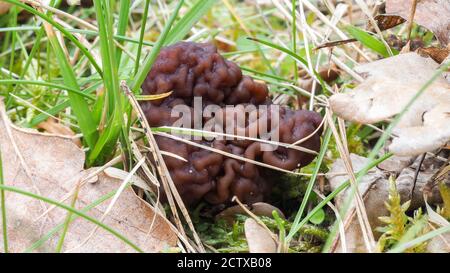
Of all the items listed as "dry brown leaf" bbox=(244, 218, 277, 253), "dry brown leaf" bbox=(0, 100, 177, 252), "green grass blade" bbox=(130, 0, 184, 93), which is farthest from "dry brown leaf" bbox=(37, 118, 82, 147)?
"dry brown leaf" bbox=(244, 218, 277, 253)

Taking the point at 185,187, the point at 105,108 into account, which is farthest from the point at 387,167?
the point at 105,108

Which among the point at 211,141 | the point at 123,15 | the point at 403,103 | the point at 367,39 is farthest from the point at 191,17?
the point at 403,103

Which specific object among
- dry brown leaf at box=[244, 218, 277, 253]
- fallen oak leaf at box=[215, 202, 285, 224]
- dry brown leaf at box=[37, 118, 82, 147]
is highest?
dry brown leaf at box=[37, 118, 82, 147]

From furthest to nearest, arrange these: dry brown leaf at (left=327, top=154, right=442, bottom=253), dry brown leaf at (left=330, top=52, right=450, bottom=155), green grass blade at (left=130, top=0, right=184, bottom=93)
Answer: dry brown leaf at (left=327, top=154, right=442, bottom=253)
green grass blade at (left=130, top=0, right=184, bottom=93)
dry brown leaf at (left=330, top=52, right=450, bottom=155)

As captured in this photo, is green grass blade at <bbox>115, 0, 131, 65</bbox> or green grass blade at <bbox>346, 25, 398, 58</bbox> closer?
green grass blade at <bbox>115, 0, 131, 65</bbox>

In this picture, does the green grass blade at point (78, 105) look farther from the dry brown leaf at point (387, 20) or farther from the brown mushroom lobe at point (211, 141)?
the dry brown leaf at point (387, 20)

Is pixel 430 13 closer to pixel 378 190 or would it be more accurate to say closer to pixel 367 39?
pixel 367 39

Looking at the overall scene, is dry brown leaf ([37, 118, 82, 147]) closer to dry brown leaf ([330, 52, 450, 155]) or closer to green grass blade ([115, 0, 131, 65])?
green grass blade ([115, 0, 131, 65])

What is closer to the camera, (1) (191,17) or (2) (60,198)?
(2) (60,198)
